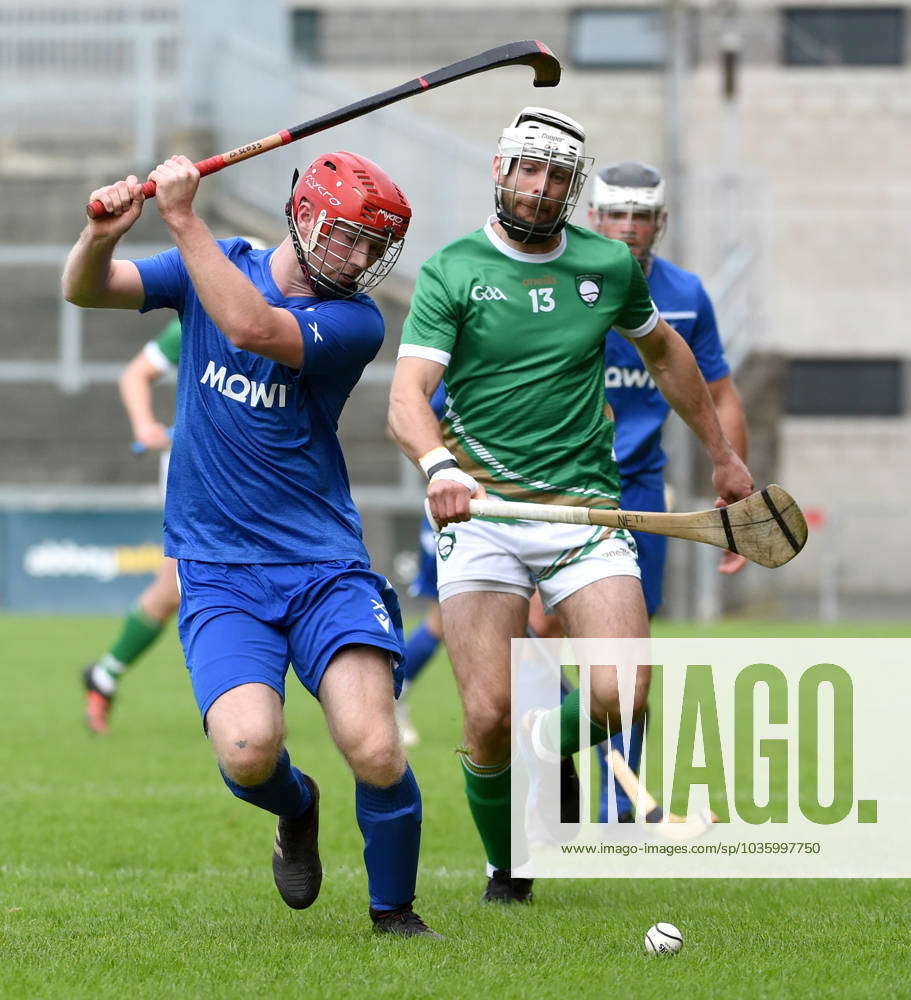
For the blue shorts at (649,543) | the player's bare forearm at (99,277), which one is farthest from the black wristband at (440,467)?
the blue shorts at (649,543)

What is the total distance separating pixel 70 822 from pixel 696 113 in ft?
78.5

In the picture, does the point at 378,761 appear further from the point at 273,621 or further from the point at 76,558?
the point at 76,558

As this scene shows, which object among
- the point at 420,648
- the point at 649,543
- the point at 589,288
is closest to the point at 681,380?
the point at 589,288

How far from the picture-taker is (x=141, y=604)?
361 inches

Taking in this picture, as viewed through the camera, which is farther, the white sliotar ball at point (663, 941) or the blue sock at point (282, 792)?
the blue sock at point (282, 792)

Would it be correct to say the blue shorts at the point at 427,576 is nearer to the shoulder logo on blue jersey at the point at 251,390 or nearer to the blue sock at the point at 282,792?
the blue sock at the point at 282,792

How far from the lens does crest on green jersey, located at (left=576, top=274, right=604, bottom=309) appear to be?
5.24 metres

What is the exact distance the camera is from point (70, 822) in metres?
6.77

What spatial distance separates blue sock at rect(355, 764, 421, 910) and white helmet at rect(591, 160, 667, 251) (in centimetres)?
248

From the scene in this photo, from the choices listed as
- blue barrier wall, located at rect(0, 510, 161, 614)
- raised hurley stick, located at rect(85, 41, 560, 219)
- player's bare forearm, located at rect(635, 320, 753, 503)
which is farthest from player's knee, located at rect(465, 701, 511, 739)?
blue barrier wall, located at rect(0, 510, 161, 614)

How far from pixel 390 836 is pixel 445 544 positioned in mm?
1046

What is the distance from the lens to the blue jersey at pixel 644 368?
6441 mm

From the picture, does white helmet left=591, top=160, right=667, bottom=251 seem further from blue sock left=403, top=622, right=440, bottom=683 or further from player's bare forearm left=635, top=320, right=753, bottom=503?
blue sock left=403, top=622, right=440, bottom=683
